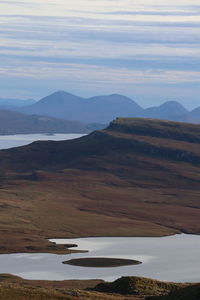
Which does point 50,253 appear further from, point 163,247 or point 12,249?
point 163,247

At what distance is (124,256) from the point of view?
16525 cm

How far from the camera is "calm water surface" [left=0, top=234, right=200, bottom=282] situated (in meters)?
138

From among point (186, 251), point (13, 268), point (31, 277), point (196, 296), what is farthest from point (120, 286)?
point (186, 251)

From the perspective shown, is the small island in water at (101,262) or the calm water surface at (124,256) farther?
the small island in water at (101,262)

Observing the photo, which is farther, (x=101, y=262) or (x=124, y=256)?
(x=124, y=256)

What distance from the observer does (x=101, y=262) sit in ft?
507

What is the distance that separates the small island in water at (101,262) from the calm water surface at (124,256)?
112 inches

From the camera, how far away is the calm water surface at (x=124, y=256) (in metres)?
138

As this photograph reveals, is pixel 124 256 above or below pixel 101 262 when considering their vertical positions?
below

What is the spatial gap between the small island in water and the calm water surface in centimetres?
285

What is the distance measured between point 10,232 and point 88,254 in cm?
3636

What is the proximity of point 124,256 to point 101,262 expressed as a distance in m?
11.9

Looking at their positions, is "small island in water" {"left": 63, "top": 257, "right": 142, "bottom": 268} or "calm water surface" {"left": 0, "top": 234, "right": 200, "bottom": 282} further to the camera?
"small island in water" {"left": 63, "top": 257, "right": 142, "bottom": 268}

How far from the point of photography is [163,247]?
18288cm
